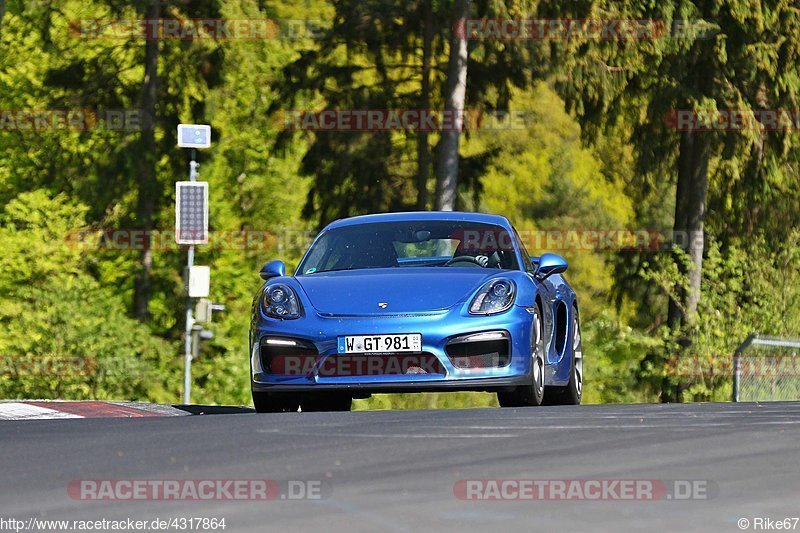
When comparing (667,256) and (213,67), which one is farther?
(213,67)

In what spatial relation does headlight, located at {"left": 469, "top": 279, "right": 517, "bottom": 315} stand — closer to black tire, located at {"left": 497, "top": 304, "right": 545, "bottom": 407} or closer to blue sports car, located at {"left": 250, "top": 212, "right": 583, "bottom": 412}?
blue sports car, located at {"left": 250, "top": 212, "right": 583, "bottom": 412}

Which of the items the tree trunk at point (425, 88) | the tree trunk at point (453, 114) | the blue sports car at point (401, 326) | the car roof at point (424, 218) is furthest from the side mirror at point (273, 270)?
the tree trunk at point (425, 88)

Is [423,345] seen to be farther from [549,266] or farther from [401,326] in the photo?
[549,266]

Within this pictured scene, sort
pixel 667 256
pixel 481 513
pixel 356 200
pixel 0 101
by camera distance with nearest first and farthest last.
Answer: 1. pixel 481 513
2. pixel 667 256
3. pixel 356 200
4. pixel 0 101

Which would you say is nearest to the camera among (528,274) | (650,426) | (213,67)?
(650,426)

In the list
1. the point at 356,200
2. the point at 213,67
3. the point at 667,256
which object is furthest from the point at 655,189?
the point at 213,67

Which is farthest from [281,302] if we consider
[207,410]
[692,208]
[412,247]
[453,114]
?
[692,208]

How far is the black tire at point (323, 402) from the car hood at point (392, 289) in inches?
38.4

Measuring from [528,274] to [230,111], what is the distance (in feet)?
145

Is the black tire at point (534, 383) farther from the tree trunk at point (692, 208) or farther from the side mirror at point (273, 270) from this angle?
the tree trunk at point (692, 208)

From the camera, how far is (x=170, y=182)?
49031mm

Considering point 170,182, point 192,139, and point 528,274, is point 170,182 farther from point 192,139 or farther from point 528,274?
point 528,274

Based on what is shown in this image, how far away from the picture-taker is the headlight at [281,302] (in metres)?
12.2

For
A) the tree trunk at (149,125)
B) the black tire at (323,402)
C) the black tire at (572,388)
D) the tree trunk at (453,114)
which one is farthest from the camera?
the tree trunk at (149,125)
